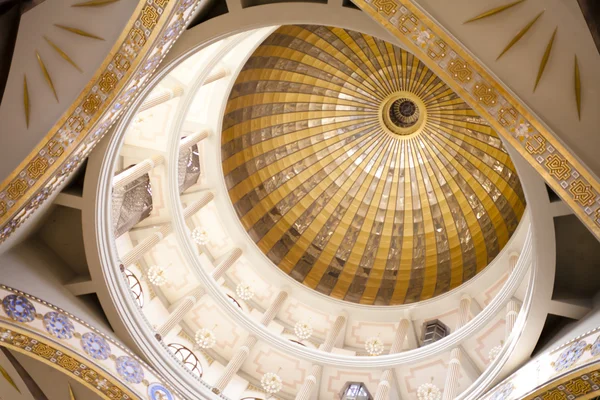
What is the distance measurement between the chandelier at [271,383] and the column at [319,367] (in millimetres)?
605

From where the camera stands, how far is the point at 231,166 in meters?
17.5

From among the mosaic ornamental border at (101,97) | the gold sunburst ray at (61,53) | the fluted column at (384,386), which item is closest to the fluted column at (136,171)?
the mosaic ornamental border at (101,97)

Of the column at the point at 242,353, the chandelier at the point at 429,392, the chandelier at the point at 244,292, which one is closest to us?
the chandelier at the point at 429,392

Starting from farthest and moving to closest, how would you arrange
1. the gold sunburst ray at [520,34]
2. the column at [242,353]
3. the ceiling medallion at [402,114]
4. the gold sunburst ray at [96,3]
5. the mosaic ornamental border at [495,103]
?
the ceiling medallion at [402,114] → the column at [242,353] → the gold sunburst ray at [96,3] → the mosaic ornamental border at [495,103] → the gold sunburst ray at [520,34]

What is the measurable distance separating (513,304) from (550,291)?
378 cm

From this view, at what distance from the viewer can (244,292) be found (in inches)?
653

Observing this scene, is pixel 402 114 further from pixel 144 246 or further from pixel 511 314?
pixel 144 246

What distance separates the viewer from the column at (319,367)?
13950mm

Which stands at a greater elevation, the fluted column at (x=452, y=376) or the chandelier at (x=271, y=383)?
A: the fluted column at (x=452, y=376)

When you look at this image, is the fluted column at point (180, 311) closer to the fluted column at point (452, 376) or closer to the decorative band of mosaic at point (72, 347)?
the decorative band of mosaic at point (72, 347)

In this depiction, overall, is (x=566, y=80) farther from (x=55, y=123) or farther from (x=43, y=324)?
(x=43, y=324)

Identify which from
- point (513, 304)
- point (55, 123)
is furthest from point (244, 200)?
point (55, 123)

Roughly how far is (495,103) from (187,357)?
10184mm

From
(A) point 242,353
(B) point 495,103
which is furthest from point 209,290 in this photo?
(B) point 495,103
